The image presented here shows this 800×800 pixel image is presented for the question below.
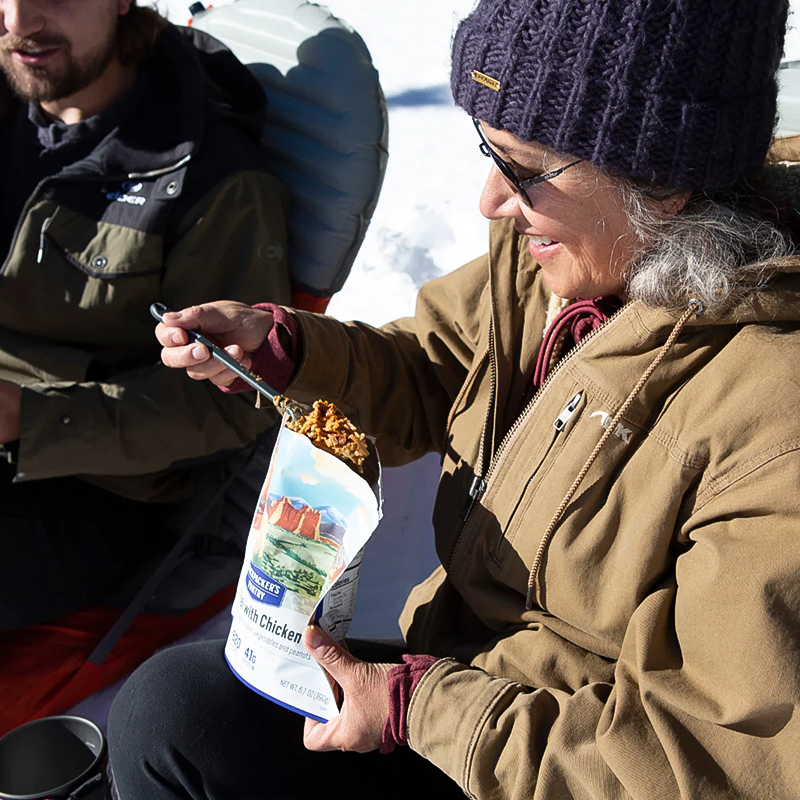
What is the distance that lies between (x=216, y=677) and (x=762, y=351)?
0.94m

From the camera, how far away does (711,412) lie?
1066mm

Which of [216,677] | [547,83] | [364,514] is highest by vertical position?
[547,83]

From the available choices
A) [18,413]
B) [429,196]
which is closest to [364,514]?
[18,413]

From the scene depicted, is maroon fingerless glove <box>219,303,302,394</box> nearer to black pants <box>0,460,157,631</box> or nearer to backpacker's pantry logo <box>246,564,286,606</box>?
backpacker's pantry logo <box>246,564,286,606</box>

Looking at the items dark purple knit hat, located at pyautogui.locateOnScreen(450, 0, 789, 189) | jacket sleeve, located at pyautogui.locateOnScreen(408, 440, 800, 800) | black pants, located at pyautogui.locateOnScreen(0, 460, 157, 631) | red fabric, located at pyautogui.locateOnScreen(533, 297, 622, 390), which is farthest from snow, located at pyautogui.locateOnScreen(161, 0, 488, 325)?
jacket sleeve, located at pyautogui.locateOnScreen(408, 440, 800, 800)

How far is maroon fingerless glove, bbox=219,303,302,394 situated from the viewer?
4.74 feet

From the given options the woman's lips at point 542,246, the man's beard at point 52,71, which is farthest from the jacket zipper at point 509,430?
the man's beard at point 52,71

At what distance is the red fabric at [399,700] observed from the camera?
1.18 meters

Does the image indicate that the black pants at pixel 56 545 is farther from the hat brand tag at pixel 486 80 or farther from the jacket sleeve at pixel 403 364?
the hat brand tag at pixel 486 80

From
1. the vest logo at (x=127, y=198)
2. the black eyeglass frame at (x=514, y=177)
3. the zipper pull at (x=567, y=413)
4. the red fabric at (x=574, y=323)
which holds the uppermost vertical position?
the black eyeglass frame at (x=514, y=177)

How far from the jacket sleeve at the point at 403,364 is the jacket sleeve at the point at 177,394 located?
38 cm

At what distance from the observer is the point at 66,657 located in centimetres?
193

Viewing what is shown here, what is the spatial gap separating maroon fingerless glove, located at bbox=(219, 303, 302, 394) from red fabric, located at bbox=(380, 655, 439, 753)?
51cm

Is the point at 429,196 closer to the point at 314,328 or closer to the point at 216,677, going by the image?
the point at 314,328
